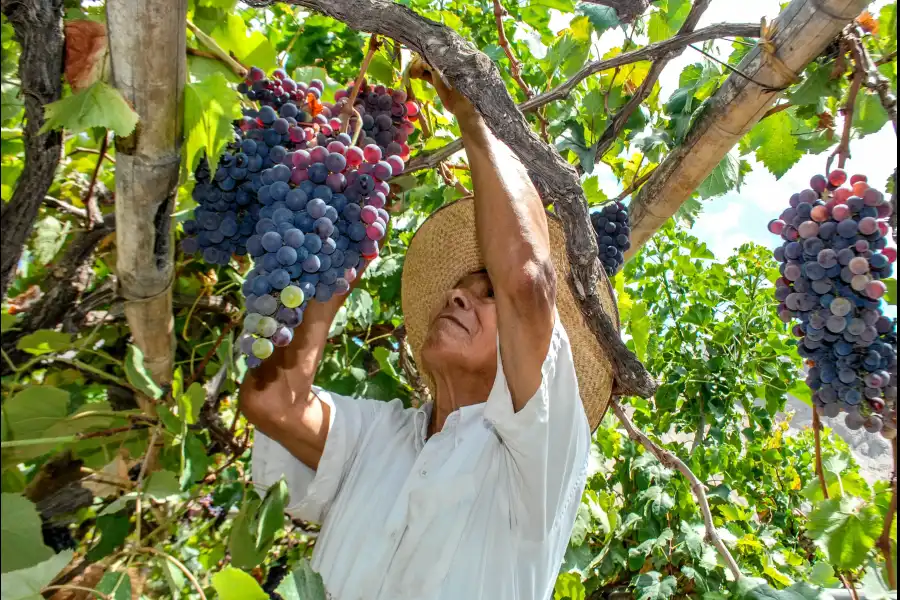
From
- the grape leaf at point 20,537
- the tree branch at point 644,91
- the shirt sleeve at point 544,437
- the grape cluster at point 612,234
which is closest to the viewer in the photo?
the grape leaf at point 20,537

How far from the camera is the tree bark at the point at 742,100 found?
1.24 metres

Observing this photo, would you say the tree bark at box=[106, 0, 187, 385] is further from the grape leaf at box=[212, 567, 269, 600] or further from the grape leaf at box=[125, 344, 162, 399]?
the grape leaf at box=[212, 567, 269, 600]

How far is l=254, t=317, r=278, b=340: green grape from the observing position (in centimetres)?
111

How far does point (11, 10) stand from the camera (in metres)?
1.10

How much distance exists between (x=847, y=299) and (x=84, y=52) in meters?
1.43

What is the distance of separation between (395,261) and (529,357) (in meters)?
1.23

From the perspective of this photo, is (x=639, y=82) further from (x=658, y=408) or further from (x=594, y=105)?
(x=658, y=408)

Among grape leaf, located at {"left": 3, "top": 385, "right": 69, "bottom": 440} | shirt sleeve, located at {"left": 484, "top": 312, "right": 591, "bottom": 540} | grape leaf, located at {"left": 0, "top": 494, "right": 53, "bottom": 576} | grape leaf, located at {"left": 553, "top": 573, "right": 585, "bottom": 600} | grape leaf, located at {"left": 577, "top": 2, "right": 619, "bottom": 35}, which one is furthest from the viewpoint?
grape leaf, located at {"left": 553, "top": 573, "right": 585, "bottom": 600}

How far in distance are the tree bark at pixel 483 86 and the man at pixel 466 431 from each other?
0.21 feet

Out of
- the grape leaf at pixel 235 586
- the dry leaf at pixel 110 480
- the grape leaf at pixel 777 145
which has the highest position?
the grape leaf at pixel 777 145

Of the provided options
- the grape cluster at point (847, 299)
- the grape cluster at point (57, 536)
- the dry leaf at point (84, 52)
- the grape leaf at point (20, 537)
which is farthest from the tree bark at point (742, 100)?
the grape cluster at point (57, 536)

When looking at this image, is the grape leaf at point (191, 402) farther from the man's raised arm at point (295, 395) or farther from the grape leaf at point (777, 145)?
the grape leaf at point (777, 145)

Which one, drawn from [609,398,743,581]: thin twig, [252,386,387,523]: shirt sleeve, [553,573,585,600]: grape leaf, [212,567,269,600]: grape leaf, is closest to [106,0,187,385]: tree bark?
[252,386,387,523]: shirt sleeve

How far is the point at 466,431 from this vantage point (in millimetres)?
1511
